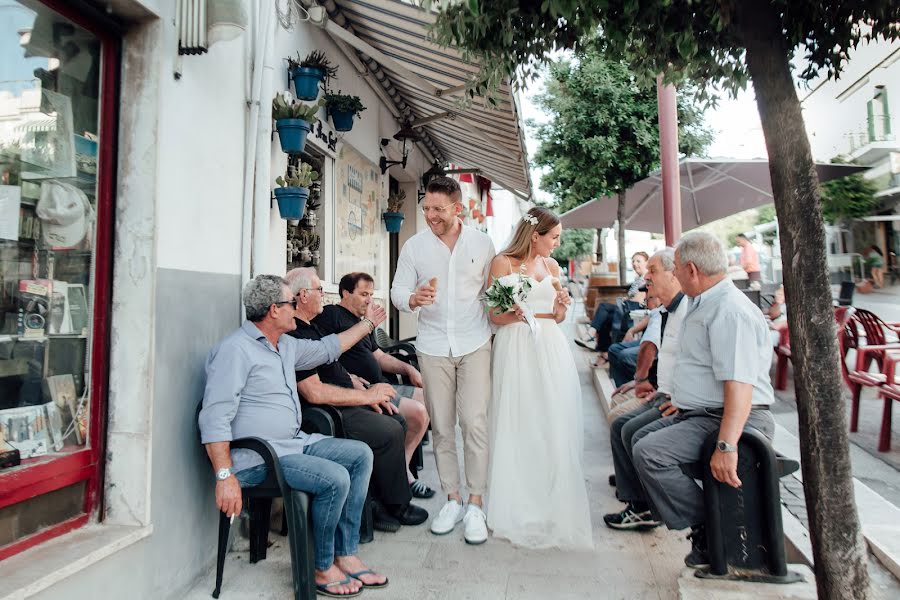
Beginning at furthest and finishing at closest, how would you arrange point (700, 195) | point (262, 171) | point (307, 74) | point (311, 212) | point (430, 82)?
point (700, 195) → point (430, 82) → point (311, 212) → point (307, 74) → point (262, 171)

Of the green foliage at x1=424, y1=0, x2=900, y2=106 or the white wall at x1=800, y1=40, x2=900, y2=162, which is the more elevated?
the white wall at x1=800, y1=40, x2=900, y2=162

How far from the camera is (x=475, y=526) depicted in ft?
11.4

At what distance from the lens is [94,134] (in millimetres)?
2635

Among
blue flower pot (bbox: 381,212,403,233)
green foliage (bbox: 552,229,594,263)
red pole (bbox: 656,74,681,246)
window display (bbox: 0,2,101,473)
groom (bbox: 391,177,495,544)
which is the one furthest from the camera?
green foliage (bbox: 552,229,594,263)

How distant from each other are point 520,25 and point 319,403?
2.15 m

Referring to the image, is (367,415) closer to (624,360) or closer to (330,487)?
(330,487)

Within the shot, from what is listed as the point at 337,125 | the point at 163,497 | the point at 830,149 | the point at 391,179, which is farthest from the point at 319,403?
the point at 830,149

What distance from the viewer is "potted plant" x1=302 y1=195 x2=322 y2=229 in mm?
5121

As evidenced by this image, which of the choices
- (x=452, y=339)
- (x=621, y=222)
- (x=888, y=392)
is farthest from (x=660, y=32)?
(x=621, y=222)

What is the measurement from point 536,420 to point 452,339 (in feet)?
2.14

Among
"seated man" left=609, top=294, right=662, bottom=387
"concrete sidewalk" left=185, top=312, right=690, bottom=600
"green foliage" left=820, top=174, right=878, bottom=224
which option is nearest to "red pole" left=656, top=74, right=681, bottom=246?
"seated man" left=609, top=294, right=662, bottom=387

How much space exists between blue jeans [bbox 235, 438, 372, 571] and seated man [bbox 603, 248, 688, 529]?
142 cm

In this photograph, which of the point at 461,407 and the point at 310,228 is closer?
the point at 461,407

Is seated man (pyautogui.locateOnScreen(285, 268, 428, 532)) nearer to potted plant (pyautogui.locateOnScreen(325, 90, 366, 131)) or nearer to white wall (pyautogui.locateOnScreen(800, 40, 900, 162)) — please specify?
potted plant (pyautogui.locateOnScreen(325, 90, 366, 131))
